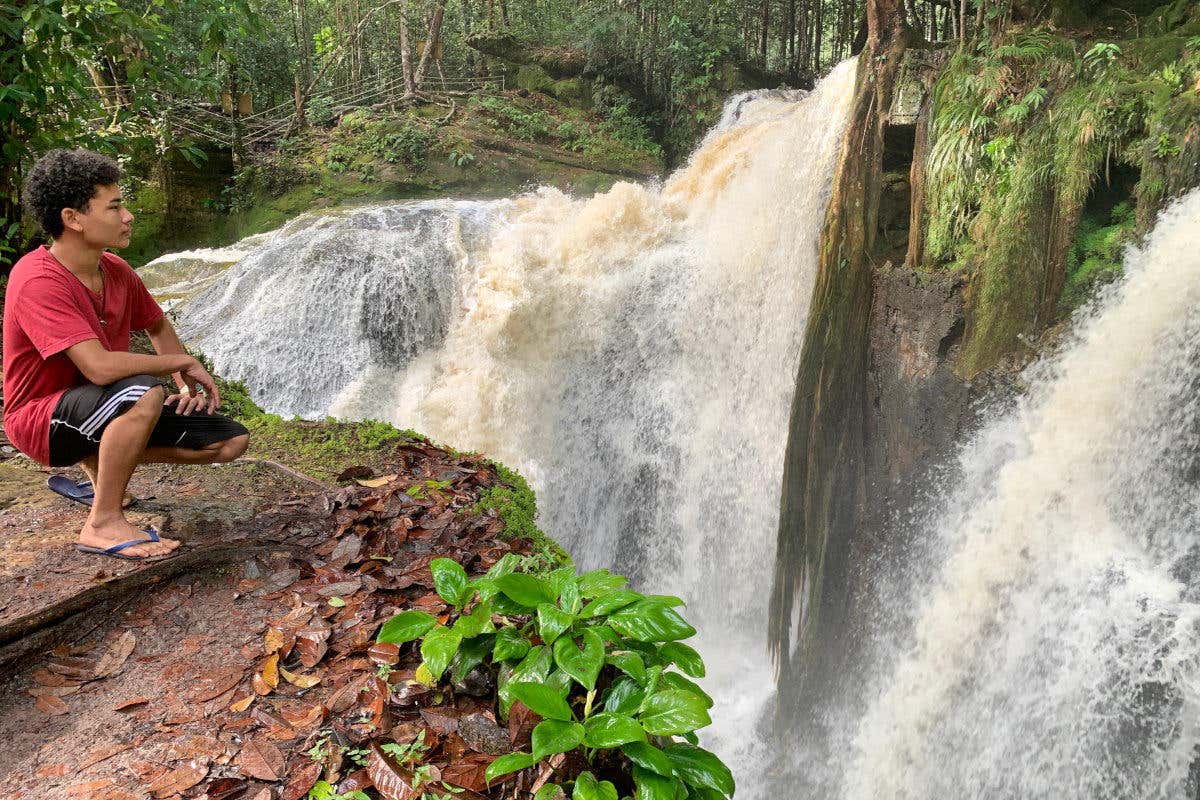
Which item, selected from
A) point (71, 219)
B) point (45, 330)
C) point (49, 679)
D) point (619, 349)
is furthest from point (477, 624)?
point (619, 349)

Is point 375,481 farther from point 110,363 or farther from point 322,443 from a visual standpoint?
point 110,363

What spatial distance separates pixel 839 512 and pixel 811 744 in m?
1.61

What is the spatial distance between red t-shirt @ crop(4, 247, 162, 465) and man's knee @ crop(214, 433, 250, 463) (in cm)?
52

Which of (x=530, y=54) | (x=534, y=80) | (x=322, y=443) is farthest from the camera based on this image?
(x=530, y=54)

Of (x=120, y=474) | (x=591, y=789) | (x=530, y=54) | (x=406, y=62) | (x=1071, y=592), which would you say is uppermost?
(x=530, y=54)

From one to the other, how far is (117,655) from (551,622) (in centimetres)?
146

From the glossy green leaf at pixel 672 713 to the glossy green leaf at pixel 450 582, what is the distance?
0.66 m


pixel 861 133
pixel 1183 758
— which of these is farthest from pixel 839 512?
pixel 861 133

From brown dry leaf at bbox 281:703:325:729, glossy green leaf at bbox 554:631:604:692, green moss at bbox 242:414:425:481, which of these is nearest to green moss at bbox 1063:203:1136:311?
green moss at bbox 242:414:425:481

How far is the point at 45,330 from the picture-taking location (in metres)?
2.48

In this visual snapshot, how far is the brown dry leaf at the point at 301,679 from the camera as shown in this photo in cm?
220

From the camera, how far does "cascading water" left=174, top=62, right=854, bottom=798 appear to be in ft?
21.5

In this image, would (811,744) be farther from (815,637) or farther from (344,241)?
(344,241)

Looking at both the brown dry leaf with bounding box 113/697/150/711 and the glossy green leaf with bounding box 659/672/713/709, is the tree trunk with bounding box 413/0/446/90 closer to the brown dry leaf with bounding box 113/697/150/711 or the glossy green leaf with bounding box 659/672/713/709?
the brown dry leaf with bounding box 113/697/150/711
